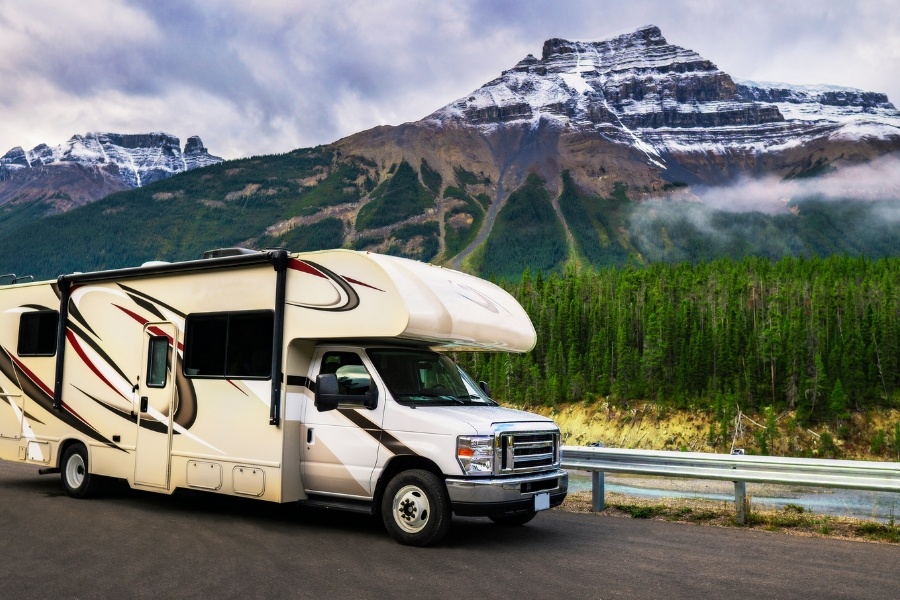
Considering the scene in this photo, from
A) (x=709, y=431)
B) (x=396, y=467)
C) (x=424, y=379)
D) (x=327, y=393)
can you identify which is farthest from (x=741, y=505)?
(x=709, y=431)

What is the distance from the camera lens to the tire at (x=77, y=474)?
43.4 ft

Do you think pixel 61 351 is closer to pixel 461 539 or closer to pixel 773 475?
pixel 461 539

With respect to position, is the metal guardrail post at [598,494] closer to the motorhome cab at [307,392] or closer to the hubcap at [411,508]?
the motorhome cab at [307,392]

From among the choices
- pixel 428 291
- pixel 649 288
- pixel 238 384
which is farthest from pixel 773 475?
pixel 649 288

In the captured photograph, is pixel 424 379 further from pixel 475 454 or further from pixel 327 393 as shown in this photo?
pixel 475 454

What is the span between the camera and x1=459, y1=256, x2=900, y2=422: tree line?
7506cm

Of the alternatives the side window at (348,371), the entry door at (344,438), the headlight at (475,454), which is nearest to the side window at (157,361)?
the entry door at (344,438)

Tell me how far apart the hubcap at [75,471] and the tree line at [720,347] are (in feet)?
219

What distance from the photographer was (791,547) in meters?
10.1

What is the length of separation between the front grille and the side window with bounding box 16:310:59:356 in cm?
879

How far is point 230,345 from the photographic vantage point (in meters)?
11.5

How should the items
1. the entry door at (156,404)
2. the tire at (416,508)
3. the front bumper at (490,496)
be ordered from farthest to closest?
the entry door at (156,404)
the tire at (416,508)
the front bumper at (490,496)

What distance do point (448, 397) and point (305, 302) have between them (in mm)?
2281

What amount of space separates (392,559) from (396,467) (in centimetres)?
139
